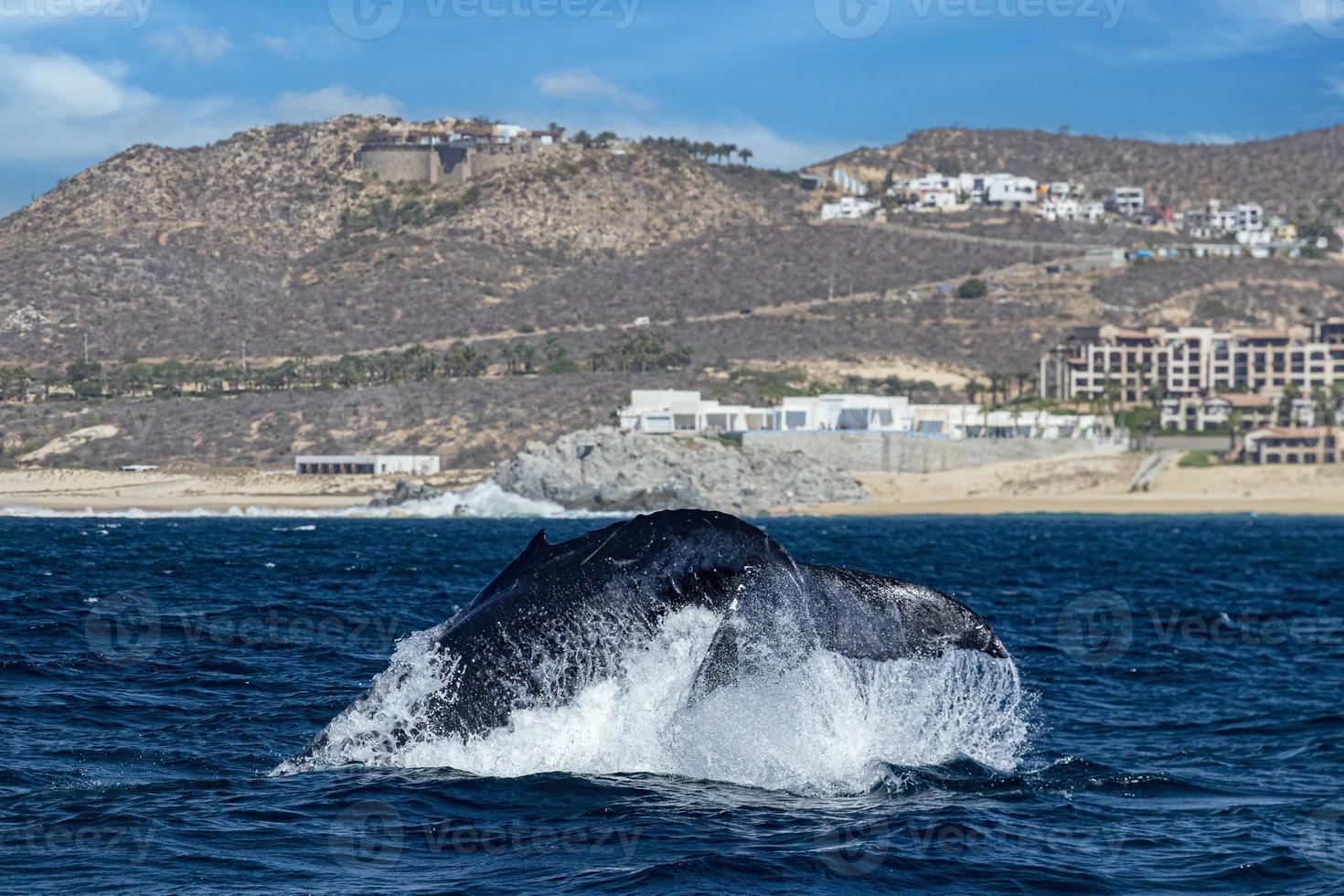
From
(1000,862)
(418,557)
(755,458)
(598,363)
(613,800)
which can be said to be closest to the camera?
(1000,862)

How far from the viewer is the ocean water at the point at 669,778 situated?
46.0 ft

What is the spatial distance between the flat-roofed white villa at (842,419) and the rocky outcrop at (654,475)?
9.12 m

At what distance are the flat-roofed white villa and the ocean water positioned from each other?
11291 cm

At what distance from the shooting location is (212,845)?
47.1ft

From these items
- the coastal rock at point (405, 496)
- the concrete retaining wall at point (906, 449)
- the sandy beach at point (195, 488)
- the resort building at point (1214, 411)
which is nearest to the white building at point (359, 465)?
the sandy beach at point (195, 488)

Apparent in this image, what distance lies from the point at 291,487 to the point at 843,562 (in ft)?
277

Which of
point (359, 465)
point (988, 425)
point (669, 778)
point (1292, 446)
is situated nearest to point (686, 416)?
point (988, 425)

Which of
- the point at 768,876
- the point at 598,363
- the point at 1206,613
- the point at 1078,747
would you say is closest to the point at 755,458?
the point at 598,363

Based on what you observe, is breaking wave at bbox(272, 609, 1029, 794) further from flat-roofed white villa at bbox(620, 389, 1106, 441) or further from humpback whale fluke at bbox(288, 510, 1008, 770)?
flat-roofed white villa at bbox(620, 389, 1106, 441)

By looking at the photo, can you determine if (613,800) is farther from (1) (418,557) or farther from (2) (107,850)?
(1) (418,557)

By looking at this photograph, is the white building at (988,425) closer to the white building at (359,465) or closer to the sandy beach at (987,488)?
the sandy beach at (987,488)

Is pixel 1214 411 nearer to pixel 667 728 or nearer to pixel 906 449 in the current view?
pixel 906 449

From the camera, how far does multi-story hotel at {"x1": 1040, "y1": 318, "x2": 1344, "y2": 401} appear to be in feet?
577

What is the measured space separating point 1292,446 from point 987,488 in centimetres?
2804
